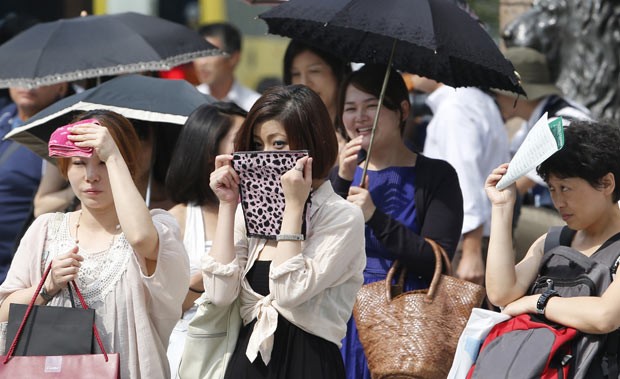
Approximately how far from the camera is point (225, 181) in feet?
14.3

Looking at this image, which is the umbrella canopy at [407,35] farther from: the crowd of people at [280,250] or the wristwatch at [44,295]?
the wristwatch at [44,295]

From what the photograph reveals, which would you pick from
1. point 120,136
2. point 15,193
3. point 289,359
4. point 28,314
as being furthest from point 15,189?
point 289,359

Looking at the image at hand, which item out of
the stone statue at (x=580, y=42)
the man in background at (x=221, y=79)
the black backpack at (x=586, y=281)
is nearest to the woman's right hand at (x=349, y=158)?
the black backpack at (x=586, y=281)

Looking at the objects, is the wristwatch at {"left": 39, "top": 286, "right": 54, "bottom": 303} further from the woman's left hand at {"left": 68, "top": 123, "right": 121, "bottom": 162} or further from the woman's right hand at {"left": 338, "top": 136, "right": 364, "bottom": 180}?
the woman's right hand at {"left": 338, "top": 136, "right": 364, "bottom": 180}

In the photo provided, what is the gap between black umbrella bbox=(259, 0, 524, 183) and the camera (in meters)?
5.15

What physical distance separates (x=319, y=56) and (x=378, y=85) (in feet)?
2.90

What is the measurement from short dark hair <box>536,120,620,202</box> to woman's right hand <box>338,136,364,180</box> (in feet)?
3.25

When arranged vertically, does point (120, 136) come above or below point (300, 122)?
below

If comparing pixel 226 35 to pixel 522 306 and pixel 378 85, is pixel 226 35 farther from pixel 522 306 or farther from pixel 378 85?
pixel 522 306

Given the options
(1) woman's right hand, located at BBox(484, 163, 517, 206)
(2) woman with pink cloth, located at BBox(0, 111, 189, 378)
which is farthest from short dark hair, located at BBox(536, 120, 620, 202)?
(2) woman with pink cloth, located at BBox(0, 111, 189, 378)

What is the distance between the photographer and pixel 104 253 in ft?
14.8

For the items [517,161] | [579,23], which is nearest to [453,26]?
[517,161]

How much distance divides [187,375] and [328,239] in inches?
28.2

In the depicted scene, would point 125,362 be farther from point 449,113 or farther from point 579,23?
point 579,23
